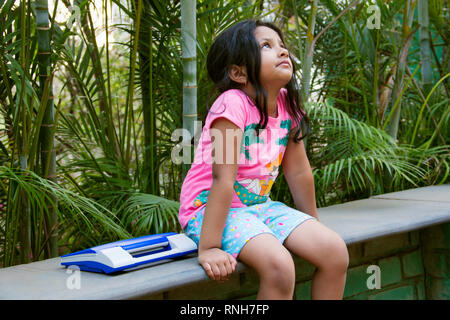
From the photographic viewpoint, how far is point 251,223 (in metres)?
1.62

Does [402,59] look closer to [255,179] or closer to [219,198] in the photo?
[255,179]

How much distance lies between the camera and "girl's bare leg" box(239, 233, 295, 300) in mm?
1462

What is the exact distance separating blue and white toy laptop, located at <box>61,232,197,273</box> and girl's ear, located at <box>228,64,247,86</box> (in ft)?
1.67

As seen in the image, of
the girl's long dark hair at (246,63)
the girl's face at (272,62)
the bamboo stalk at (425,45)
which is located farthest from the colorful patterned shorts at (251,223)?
the bamboo stalk at (425,45)

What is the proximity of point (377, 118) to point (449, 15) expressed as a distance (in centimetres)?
139

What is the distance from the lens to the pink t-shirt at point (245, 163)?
5.63 feet

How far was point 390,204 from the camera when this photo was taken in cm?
243

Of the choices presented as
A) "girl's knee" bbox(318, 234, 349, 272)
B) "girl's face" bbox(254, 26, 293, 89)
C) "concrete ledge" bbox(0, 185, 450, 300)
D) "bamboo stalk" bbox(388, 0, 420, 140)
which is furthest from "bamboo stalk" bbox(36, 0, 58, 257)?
"bamboo stalk" bbox(388, 0, 420, 140)

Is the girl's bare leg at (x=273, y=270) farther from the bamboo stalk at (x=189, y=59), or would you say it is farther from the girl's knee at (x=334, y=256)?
the bamboo stalk at (x=189, y=59)

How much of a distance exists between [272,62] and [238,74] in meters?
0.12

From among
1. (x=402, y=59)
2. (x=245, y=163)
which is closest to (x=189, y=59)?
(x=245, y=163)

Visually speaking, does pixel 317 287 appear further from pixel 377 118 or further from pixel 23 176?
pixel 377 118

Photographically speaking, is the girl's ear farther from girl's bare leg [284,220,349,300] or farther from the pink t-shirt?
girl's bare leg [284,220,349,300]

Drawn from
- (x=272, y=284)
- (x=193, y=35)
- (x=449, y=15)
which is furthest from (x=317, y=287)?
(x=449, y=15)
